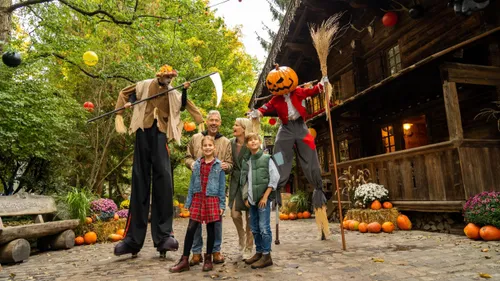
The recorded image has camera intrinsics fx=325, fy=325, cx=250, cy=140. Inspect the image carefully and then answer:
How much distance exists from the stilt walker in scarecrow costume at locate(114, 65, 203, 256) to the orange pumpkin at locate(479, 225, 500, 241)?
4230 millimetres

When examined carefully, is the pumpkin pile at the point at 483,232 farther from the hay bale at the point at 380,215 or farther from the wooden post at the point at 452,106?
the hay bale at the point at 380,215

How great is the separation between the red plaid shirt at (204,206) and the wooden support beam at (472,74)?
450 centimetres

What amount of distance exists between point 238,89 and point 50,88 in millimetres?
12341

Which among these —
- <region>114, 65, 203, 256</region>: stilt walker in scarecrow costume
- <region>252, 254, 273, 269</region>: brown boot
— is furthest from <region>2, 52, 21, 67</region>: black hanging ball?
<region>252, 254, 273, 269</region>: brown boot

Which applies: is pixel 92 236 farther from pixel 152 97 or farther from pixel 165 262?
pixel 152 97

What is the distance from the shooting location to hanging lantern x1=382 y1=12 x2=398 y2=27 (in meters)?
8.29

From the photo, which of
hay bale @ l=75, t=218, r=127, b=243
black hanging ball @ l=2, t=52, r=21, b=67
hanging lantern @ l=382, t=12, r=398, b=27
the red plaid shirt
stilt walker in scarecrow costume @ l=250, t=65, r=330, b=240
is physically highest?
hanging lantern @ l=382, t=12, r=398, b=27

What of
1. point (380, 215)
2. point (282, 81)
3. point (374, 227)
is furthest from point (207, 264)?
point (380, 215)

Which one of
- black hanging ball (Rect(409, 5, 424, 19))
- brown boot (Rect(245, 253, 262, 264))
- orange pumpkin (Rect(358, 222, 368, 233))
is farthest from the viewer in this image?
black hanging ball (Rect(409, 5, 424, 19))

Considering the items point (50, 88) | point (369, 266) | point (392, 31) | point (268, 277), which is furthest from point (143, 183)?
A: point (392, 31)

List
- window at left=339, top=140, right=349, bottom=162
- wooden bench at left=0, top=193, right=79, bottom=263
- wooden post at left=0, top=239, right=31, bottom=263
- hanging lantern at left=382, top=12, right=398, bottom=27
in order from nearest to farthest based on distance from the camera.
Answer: wooden post at left=0, top=239, right=31, bottom=263 < wooden bench at left=0, top=193, right=79, bottom=263 < hanging lantern at left=382, top=12, right=398, bottom=27 < window at left=339, top=140, right=349, bottom=162

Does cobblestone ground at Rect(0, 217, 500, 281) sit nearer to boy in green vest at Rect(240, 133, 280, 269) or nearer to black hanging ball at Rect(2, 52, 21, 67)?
boy in green vest at Rect(240, 133, 280, 269)

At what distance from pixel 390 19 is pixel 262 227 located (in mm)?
7180

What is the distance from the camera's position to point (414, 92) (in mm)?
8188
